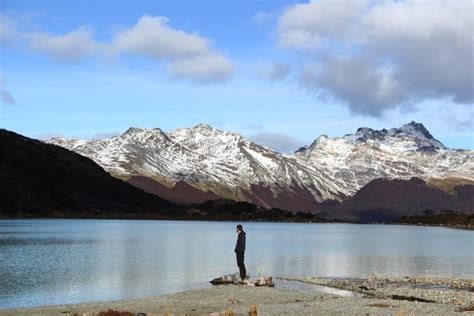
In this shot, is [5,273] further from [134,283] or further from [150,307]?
[150,307]

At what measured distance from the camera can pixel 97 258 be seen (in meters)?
93.6

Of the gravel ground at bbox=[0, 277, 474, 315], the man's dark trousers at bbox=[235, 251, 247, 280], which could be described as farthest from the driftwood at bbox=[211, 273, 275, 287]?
the gravel ground at bbox=[0, 277, 474, 315]

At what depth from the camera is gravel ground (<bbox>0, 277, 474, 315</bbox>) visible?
4306 cm

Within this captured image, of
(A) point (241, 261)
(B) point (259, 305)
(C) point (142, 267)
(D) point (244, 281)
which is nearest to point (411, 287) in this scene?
(D) point (244, 281)

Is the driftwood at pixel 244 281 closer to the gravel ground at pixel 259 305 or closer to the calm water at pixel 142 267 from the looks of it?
the gravel ground at pixel 259 305

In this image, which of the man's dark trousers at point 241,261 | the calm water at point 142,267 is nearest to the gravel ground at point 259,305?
the man's dark trousers at point 241,261

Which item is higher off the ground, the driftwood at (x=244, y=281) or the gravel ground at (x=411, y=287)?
the driftwood at (x=244, y=281)

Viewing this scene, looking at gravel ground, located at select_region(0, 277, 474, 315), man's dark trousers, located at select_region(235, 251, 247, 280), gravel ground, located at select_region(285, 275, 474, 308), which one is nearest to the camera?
gravel ground, located at select_region(0, 277, 474, 315)

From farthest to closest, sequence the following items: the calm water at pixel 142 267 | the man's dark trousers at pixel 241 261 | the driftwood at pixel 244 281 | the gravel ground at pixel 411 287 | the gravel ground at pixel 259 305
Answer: the calm water at pixel 142 267 → the driftwood at pixel 244 281 → the man's dark trousers at pixel 241 261 → the gravel ground at pixel 411 287 → the gravel ground at pixel 259 305

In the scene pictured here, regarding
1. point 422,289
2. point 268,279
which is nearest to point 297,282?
point 268,279

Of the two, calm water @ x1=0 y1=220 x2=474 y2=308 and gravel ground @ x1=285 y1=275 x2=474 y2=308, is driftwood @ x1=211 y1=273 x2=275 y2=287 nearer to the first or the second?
calm water @ x1=0 y1=220 x2=474 y2=308

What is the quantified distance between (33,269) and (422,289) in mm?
44488

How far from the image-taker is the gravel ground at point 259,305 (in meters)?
43.1

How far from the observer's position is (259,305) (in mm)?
46812
